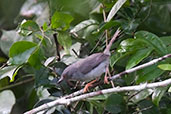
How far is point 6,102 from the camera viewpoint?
2.14 metres

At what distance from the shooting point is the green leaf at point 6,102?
205 cm

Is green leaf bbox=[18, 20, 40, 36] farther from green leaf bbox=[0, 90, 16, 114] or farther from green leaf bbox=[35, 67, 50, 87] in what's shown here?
green leaf bbox=[0, 90, 16, 114]

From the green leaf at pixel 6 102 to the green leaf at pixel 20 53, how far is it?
0.46 m

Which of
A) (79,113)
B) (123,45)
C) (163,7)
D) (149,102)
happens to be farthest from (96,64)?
(163,7)

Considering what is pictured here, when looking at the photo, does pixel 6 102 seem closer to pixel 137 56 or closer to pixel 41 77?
pixel 41 77

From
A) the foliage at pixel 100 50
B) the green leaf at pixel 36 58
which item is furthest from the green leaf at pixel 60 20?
the green leaf at pixel 36 58

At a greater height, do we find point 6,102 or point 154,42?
point 154,42

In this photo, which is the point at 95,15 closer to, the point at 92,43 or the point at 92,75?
the point at 92,43

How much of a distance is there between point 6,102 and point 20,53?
1.73 feet

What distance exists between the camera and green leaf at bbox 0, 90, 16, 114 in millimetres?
2055

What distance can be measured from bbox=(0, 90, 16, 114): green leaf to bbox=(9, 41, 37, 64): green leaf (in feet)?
1.50

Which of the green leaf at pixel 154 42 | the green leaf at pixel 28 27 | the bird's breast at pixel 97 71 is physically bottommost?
the bird's breast at pixel 97 71

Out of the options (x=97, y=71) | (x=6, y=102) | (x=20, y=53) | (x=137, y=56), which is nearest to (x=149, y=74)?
(x=137, y=56)

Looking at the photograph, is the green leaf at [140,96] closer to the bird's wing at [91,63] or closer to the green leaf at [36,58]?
the bird's wing at [91,63]
